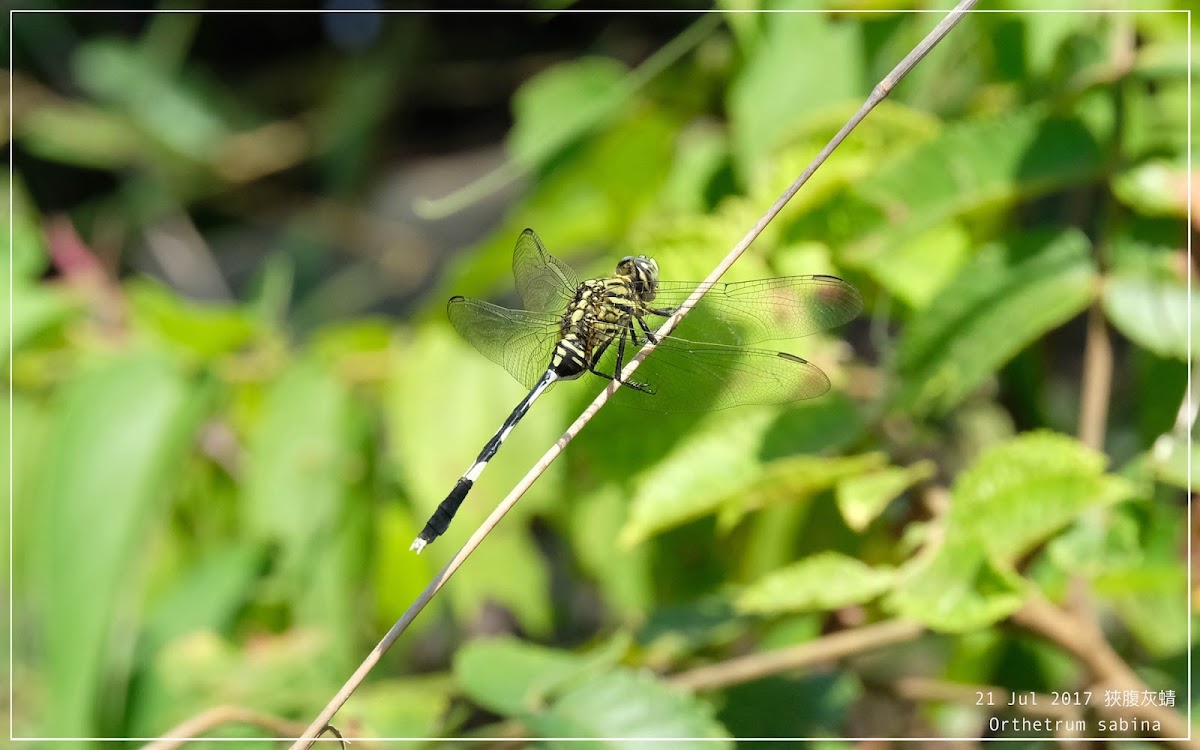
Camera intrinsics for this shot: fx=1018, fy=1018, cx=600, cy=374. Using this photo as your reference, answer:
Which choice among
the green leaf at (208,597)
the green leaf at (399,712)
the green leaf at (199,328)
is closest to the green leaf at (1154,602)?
the green leaf at (399,712)

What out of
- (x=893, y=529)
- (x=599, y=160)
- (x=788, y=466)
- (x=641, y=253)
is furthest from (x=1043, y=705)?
(x=599, y=160)

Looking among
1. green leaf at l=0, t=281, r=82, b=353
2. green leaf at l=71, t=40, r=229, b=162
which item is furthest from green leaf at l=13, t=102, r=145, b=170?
green leaf at l=0, t=281, r=82, b=353

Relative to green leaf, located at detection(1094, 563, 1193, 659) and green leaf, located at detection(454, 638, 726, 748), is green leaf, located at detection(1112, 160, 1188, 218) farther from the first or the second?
green leaf, located at detection(454, 638, 726, 748)

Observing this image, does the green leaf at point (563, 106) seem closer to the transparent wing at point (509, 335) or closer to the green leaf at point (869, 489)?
the transparent wing at point (509, 335)

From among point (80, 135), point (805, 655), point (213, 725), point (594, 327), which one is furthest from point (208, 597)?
point (80, 135)

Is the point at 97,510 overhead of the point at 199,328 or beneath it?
beneath

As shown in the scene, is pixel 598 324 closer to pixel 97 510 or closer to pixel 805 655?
pixel 805 655

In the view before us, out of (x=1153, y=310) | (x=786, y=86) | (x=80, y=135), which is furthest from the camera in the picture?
(x=80, y=135)
